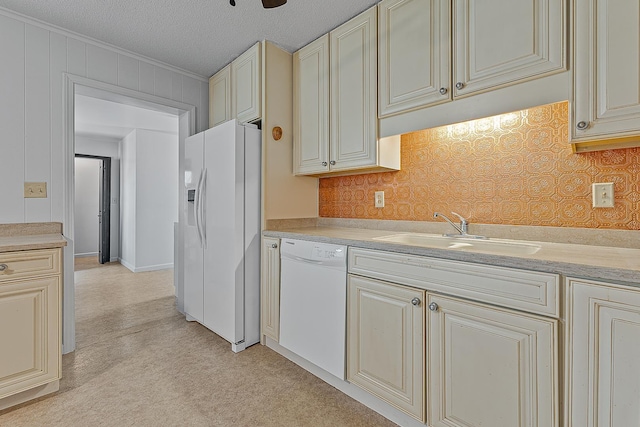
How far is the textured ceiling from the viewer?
6.56ft

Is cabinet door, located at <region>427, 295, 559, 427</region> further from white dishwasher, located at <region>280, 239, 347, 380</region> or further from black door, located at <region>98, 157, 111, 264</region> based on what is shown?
black door, located at <region>98, 157, 111, 264</region>

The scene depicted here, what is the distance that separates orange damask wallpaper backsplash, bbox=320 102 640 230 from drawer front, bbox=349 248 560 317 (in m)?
0.64

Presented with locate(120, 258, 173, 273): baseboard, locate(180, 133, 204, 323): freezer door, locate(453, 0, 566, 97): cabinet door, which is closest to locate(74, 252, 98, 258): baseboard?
locate(120, 258, 173, 273): baseboard

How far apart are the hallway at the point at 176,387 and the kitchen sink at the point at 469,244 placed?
95 cm

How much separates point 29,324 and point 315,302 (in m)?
1.57

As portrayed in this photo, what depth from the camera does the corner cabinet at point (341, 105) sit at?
199 cm

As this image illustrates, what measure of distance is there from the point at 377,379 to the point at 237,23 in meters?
2.42

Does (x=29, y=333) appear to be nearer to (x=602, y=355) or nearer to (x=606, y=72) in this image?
(x=602, y=355)

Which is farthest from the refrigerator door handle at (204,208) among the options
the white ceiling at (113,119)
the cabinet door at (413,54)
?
the white ceiling at (113,119)

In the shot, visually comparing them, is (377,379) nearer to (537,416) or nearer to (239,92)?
(537,416)

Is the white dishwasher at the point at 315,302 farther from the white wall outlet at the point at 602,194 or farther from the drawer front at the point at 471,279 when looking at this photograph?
the white wall outlet at the point at 602,194

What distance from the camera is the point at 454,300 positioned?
1.32 metres

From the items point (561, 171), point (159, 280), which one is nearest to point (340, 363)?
point (561, 171)

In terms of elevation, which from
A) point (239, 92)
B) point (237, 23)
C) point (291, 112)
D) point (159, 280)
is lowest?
point (159, 280)
